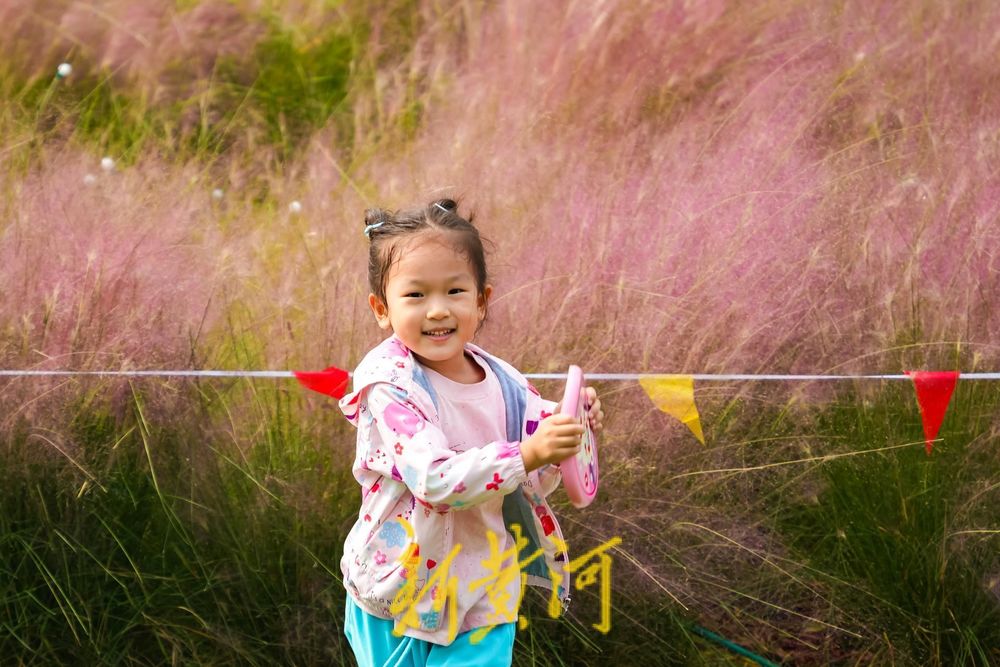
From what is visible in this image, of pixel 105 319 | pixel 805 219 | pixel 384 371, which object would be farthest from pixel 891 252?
pixel 105 319

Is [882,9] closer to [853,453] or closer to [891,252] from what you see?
[891,252]

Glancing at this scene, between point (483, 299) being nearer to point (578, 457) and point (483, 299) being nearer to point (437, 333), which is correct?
point (437, 333)

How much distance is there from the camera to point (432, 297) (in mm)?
2436

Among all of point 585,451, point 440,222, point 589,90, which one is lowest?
point 585,451

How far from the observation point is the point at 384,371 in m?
2.38

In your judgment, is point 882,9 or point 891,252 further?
point 882,9

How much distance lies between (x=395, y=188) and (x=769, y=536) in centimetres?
158

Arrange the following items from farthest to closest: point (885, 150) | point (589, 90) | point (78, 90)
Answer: point (78, 90) → point (589, 90) → point (885, 150)

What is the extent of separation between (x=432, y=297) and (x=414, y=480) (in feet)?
1.12

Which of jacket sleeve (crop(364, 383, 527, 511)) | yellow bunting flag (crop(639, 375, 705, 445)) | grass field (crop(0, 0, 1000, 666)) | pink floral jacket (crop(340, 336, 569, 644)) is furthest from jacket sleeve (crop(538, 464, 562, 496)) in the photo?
grass field (crop(0, 0, 1000, 666))

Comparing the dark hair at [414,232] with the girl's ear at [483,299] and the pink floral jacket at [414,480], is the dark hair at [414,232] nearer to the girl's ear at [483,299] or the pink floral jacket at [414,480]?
the girl's ear at [483,299]

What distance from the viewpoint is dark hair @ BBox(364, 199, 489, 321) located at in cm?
248

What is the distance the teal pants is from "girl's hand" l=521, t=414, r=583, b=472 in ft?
1.24

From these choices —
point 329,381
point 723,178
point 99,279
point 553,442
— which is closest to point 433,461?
point 553,442
